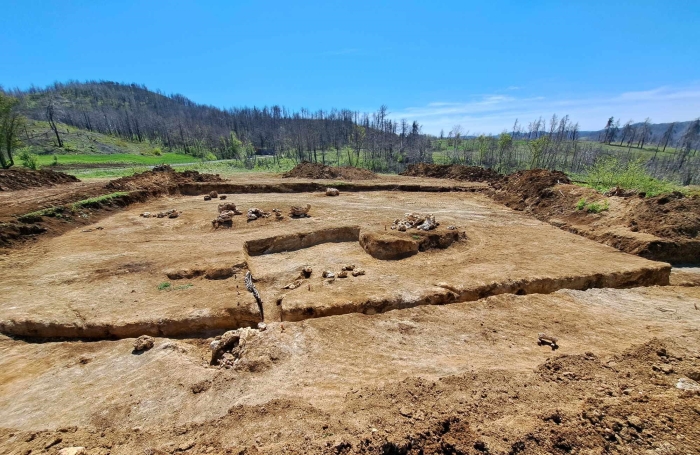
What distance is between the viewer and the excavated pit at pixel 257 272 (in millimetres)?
7160

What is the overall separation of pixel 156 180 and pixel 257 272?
17.3m

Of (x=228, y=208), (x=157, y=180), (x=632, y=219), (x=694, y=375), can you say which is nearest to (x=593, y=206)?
(x=632, y=219)

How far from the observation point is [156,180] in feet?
71.9

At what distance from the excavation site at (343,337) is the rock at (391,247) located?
0.05 metres

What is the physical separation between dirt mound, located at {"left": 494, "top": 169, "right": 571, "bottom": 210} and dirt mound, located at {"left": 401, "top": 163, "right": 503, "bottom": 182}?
231 inches

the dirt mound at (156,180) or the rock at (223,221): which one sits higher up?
the dirt mound at (156,180)

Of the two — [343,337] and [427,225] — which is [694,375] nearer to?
[343,337]

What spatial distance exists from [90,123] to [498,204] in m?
117

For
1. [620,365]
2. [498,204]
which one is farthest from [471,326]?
[498,204]

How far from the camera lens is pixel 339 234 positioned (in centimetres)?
1307

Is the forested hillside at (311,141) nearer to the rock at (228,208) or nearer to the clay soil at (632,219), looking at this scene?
the clay soil at (632,219)

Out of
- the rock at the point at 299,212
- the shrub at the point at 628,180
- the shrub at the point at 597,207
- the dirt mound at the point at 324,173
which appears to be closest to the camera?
the shrub at the point at 597,207

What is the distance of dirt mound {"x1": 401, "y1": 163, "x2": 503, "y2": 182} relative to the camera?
1174 inches

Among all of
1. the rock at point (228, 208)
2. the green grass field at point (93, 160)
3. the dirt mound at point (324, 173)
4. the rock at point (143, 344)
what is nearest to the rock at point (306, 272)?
the rock at point (143, 344)
